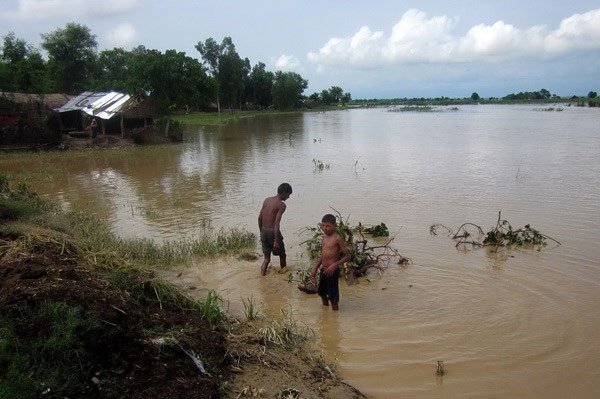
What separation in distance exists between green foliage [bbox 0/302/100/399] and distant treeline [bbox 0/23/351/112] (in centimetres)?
2578

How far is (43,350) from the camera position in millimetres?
3650

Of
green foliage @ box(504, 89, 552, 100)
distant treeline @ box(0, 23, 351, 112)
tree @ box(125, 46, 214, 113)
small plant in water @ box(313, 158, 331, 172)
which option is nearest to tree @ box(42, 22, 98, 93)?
distant treeline @ box(0, 23, 351, 112)

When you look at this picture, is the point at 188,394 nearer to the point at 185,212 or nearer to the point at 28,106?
the point at 185,212

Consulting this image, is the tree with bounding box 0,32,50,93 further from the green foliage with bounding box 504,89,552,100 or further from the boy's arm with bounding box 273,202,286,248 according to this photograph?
the green foliage with bounding box 504,89,552,100

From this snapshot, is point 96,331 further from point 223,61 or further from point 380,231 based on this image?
point 223,61

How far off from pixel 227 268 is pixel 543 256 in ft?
17.9

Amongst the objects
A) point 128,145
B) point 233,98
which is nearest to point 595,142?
point 128,145

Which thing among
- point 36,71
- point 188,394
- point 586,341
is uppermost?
point 36,71

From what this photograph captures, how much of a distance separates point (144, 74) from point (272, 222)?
2458 centimetres

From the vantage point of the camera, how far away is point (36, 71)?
131 ft

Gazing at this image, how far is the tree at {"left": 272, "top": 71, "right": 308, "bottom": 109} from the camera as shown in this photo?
253 feet

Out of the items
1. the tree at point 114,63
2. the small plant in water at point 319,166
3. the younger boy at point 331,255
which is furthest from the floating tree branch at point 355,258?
the tree at point 114,63

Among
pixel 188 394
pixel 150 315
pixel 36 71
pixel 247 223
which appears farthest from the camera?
pixel 36 71

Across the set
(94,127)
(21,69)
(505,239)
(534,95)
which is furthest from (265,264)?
(534,95)
